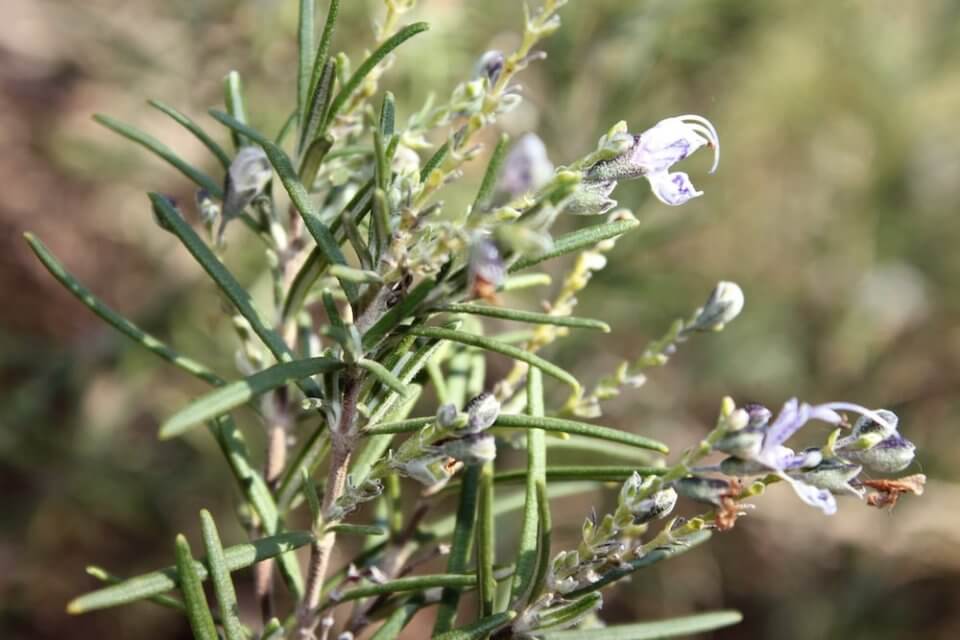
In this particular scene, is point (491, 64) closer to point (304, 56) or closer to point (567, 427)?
point (304, 56)

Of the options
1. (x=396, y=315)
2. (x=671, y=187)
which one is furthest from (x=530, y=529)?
(x=671, y=187)

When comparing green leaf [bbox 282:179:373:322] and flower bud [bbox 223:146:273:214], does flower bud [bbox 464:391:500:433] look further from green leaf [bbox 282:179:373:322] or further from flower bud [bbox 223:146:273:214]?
flower bud [bbox 223:146:273:214]

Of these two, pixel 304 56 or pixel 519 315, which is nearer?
pixel 519 315

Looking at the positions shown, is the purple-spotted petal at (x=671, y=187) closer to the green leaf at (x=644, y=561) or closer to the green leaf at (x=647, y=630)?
the green leaf at (x=644, y=561)

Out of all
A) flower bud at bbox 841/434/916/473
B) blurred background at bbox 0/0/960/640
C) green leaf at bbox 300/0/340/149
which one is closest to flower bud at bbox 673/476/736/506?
A: flower bud at bbox 841/434/916/473

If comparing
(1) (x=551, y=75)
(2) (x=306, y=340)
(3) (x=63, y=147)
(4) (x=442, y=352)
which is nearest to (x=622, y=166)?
(4) (x=442, y=352)

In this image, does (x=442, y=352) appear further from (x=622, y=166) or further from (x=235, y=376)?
(x=235, y=376)
